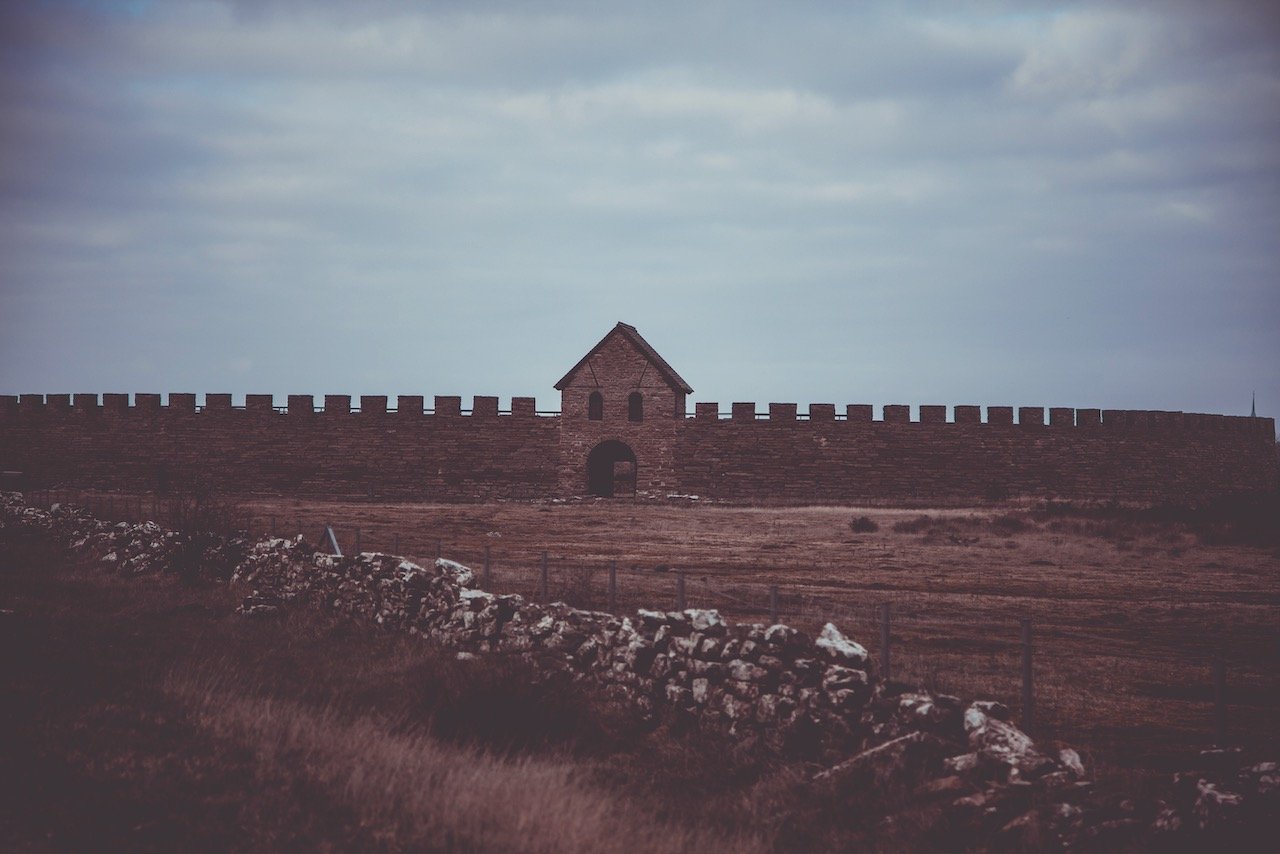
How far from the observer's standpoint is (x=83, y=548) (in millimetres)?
24547

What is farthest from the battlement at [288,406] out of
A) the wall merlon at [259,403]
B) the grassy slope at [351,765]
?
the grassy slope at [351,765]

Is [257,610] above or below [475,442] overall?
below

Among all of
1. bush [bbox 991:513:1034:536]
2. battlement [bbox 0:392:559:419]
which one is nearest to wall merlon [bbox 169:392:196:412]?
battlement [bbox 0:392:559:419]

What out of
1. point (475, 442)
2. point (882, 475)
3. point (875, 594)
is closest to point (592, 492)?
point (475, 442)

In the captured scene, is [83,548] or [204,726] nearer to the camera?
→ [204,726]

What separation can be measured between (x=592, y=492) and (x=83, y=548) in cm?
2403

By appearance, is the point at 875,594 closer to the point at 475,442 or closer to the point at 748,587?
the point at 748,587

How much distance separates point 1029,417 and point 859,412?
8.33m

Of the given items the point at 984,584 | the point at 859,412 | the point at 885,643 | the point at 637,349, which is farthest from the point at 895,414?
the point at 885,643

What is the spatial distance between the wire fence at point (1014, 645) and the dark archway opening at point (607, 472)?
77.2ft

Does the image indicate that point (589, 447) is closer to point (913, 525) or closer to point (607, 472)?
point (607, 472)

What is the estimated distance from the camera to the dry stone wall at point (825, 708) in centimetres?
650

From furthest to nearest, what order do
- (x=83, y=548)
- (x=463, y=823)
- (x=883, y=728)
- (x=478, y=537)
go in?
(x=478, y=537) → (x=83, y=548) → (x=883, y=728) → (x=463, y=823)

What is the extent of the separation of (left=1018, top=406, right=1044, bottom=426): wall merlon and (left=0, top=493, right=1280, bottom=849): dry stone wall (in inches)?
1501
